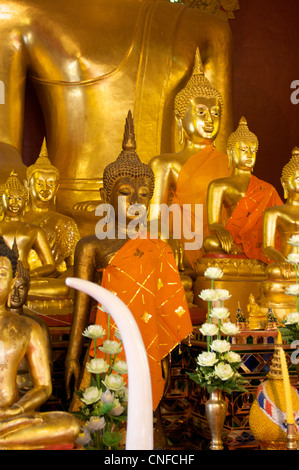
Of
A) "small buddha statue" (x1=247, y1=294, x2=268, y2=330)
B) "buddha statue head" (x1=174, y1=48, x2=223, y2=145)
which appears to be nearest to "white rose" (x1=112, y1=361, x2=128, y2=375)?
"small buddha statue" (x1=247, y1=294, x2=268, y2=330)

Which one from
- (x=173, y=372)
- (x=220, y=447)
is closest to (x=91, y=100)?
(x=173, y=372)

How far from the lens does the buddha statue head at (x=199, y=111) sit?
11.9 ft

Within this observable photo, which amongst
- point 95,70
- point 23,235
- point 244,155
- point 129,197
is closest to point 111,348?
point 129,197

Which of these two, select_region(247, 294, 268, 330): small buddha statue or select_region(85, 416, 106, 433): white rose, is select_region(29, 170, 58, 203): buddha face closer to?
select_region(247, 294, 268, 330): small buddha statue

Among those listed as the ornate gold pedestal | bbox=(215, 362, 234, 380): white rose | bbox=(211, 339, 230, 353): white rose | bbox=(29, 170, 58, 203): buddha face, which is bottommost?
bbox=(215, 362, 234, 380): white rose

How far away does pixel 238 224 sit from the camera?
328 cm

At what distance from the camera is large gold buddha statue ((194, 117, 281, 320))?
2.96 meters

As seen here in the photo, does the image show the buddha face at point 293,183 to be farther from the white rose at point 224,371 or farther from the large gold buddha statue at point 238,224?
the white rose at point 224,371

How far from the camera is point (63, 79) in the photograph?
4.07m

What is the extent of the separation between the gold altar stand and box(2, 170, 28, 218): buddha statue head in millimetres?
917

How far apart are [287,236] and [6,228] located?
3.95 feet

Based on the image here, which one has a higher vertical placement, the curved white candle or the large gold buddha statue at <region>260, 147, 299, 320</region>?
the large gold buddha statue at <region>260, 147, 299, 320</region>

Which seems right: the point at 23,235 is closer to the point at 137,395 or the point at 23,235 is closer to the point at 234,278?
the point at 234,278
